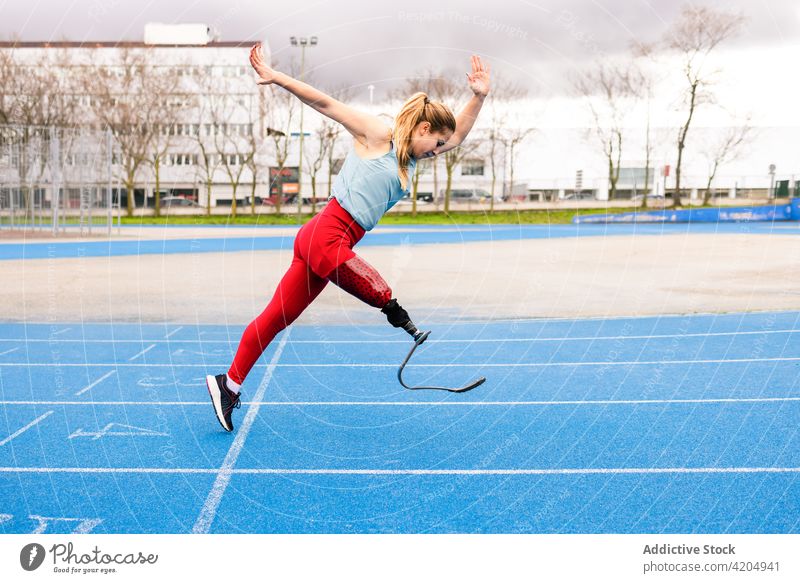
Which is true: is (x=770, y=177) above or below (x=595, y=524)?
above

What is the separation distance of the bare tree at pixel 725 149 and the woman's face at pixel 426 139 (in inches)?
1299

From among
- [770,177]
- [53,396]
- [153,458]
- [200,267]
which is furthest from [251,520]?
[770,177]

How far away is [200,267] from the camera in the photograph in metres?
18.1

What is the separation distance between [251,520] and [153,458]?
127cm

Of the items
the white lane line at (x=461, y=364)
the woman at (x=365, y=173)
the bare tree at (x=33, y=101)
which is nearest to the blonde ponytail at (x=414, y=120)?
the woman at (x=365, y=173)

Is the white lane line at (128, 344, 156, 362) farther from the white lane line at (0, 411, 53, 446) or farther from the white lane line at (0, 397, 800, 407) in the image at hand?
the white lane line at (0, 411, 53, 446)

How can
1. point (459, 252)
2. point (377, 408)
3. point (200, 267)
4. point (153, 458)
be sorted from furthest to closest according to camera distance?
point (459, 252) < point (200, 267) < point (377, 408) < point (153, 458)

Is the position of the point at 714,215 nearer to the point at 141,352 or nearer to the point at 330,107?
the point at 141,352

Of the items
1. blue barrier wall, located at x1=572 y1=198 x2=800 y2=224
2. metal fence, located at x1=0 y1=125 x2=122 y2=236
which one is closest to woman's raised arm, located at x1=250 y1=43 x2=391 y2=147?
metal fence, located at x1=0 y1=125 x2=122 y2=236

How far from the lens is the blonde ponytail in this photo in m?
4.42

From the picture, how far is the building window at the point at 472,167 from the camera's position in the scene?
4450cm

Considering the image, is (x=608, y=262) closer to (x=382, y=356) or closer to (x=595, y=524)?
(x=382, y=356)

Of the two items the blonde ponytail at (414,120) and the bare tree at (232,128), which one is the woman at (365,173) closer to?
the blonde ponytail at (414,120)

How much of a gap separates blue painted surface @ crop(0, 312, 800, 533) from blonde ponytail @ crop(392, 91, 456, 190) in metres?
1.83
